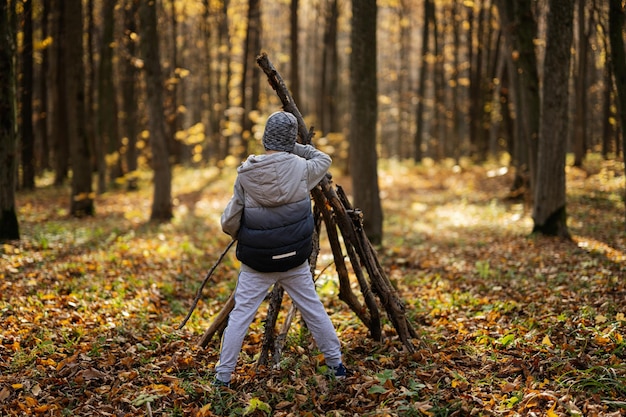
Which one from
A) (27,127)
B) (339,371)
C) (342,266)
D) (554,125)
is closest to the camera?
(339,371)

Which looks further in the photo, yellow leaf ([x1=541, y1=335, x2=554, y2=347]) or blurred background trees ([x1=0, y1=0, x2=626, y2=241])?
blurred background trees ([x1=0, y1=0, x2=626, y2=241])

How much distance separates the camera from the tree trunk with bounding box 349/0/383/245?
10.5 meters

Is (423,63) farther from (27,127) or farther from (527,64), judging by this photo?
(27,127)

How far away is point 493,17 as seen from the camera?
78.0 ft

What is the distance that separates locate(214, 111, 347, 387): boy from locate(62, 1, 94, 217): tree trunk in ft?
37.9

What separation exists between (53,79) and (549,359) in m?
21.2

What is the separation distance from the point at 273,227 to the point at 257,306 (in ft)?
2.60

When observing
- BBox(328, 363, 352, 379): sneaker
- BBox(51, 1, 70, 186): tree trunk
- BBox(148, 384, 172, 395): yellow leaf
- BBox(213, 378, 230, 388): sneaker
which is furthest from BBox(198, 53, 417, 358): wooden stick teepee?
BBox(51, 1, 70, 186): tree trunk

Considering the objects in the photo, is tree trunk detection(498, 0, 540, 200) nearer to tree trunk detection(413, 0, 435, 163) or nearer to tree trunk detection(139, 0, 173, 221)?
tree trunk detection(139, 0, 173, 221)

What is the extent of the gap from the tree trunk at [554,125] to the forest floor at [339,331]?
0.53 metres

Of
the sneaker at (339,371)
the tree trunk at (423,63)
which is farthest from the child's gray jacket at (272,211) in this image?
the tree trunk at (423,63)

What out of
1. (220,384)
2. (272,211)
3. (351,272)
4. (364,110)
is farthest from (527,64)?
(220,384)

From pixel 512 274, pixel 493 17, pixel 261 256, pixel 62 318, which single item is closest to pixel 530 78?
pixel 512 274

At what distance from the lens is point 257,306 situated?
5.02 metres
